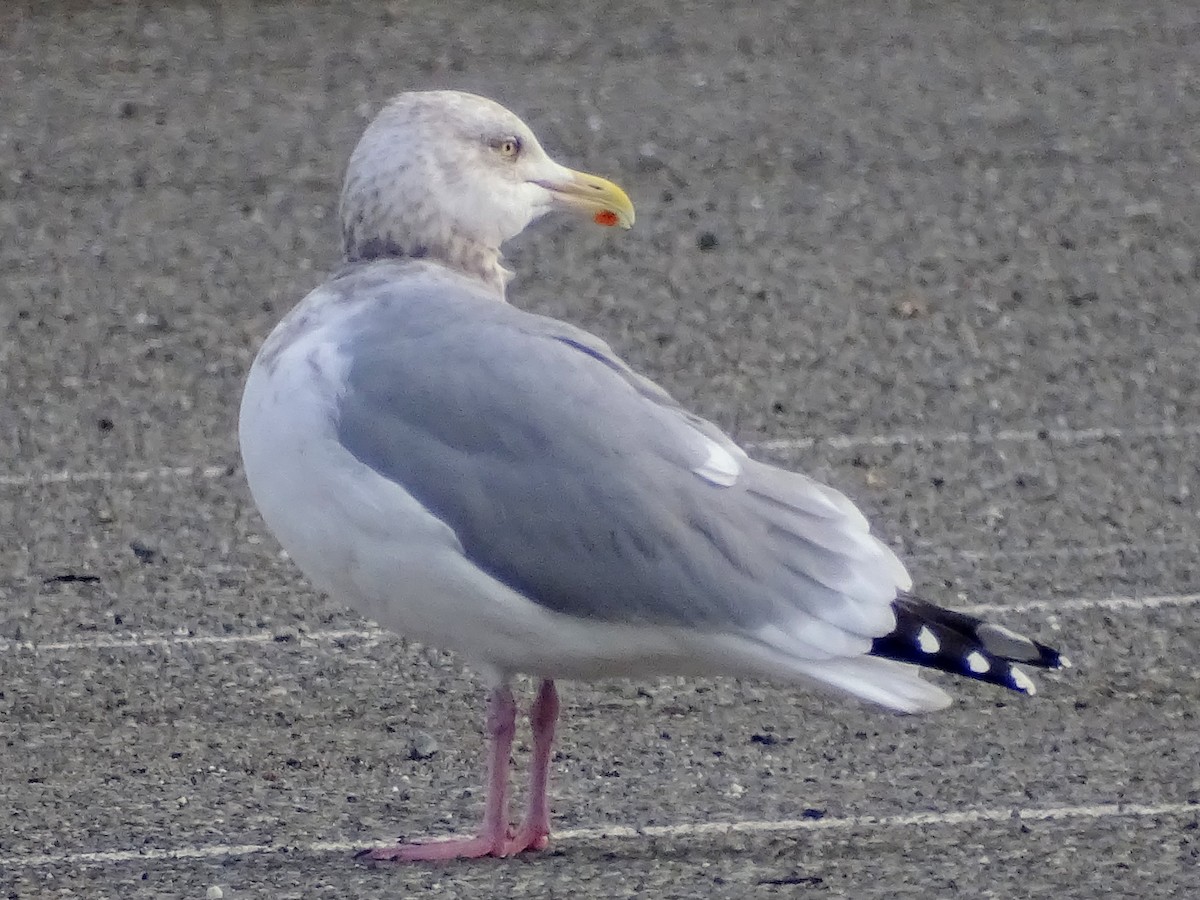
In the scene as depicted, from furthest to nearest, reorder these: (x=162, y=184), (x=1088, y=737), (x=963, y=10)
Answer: (x=963, y=10), (x=162, y=184), (x=1088, y=737)

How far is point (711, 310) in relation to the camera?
7.75 meters

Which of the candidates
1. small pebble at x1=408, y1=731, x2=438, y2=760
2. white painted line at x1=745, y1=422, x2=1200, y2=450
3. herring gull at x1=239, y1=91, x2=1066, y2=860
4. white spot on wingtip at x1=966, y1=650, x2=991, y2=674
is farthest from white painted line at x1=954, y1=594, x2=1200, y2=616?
white spot on wingtip at x1=966, y1=650, x2=991, y2=674

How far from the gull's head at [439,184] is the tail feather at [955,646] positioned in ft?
3.87

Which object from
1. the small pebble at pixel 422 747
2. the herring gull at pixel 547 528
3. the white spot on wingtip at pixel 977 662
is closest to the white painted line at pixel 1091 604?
the small pebble at pixel 422 747

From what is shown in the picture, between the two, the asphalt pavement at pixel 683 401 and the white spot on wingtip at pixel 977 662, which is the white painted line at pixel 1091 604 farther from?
the white spot on wingtip at pixel 977 662

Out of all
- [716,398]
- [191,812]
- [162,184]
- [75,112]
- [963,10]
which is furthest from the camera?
[963,10]

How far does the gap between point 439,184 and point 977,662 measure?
143 centimetres

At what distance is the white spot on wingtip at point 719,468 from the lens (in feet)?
12.0

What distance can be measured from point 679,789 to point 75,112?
6.58 metres

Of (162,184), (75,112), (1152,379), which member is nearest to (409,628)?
(1152,379)

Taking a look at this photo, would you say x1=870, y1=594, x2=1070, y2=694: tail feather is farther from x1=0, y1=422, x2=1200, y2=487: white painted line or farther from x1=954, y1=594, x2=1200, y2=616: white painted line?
x1=0, y1=422, x2=1200, y2=487: white painted line

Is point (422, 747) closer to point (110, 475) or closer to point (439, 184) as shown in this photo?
point (439, 184)

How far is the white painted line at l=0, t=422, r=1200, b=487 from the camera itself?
645 cm

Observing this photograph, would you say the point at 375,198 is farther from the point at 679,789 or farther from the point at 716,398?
the point at 716,398
